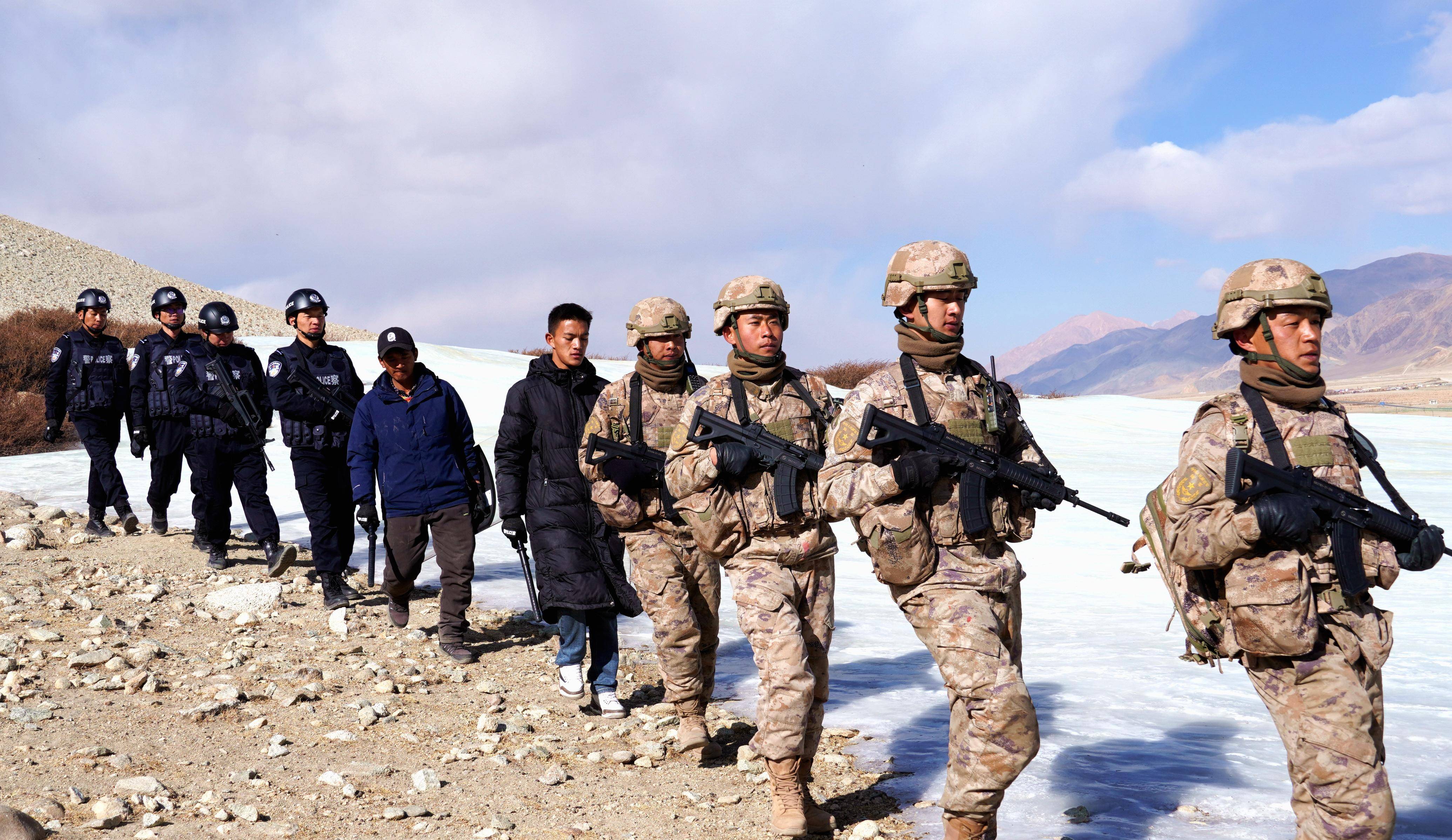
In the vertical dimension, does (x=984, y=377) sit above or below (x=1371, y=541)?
above

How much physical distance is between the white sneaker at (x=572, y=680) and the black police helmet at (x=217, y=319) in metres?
4.87

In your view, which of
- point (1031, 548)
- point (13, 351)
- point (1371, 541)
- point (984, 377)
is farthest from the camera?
point (13, 351)

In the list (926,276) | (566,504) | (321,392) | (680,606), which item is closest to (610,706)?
(680,606)

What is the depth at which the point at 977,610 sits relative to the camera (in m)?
3.93

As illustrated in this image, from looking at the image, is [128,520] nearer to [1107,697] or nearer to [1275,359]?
[1107,697]

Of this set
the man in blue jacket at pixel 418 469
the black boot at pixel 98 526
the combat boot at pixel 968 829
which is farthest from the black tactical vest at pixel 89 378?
the combat boot at pixel 968 829

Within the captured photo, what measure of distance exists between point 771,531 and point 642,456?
3.67ft

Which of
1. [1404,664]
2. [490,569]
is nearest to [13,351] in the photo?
[490,569]

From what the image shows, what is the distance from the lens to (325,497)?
28.0 ft

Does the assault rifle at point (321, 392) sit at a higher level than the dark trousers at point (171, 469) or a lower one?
higher

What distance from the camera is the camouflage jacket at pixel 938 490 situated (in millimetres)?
4008

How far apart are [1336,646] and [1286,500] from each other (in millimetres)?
532

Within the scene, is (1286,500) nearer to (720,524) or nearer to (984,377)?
(984,377)

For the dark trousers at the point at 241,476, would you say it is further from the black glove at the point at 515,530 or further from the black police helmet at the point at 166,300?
the black glove at the point at 515,530
